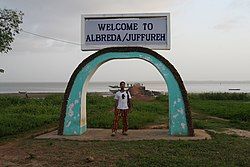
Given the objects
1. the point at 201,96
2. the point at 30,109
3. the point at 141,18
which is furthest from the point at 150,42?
the point at 201,96

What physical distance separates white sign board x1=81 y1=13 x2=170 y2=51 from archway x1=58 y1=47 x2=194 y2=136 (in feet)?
0.94

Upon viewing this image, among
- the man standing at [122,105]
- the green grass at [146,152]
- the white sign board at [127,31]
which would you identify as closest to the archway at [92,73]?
the white sign board at [127,31]

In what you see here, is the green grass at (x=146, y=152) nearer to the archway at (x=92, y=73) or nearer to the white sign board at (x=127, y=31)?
the archway at (x=92, y=73)

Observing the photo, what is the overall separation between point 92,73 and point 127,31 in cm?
177

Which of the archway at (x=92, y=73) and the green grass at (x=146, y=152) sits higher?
the archway at (x=92, y=73)

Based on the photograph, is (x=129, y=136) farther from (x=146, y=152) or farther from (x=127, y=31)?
(x=127, y=31)

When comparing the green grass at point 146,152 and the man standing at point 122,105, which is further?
the man standing at point 122,105

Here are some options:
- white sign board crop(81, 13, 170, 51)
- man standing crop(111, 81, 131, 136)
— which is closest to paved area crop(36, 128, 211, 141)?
man standing crop(111, 81, 131, 136)

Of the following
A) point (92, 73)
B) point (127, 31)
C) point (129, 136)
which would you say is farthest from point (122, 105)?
point (127, 31)

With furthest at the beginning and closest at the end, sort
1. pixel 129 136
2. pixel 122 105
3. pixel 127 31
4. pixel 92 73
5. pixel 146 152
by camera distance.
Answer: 1. pixel 92 73
2. pixel 127 31
3. pixel 122 105
4. pixel 129 136
5. pixel 146 152

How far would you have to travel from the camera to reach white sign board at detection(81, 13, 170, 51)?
12305mm

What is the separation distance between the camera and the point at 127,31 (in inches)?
487

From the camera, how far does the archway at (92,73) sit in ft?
38.9

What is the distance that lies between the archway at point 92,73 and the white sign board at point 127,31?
0.94 feet
